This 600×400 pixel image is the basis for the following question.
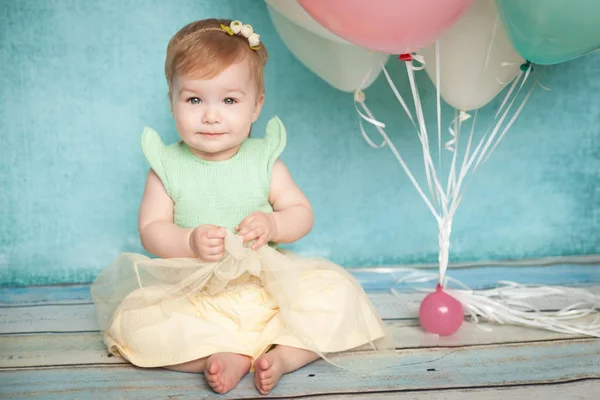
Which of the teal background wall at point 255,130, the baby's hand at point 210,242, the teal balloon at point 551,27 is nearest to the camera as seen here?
the teal balloon at point 551,27

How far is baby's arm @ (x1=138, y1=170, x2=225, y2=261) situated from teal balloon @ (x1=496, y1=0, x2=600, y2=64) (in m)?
0.64

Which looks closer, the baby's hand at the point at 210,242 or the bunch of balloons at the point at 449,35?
the bunch of balloons at the point at 449,35

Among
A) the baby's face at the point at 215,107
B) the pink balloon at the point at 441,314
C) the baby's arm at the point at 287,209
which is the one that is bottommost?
the pink balloon at the point at 441,314

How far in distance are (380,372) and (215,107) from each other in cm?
58

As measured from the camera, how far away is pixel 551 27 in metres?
1.27

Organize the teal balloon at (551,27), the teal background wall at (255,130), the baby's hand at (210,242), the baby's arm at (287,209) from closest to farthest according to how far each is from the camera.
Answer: the teal balloon at (551,27) < the baby's hand at (210,242) < the baby's arm at (287,209) < the teal background wall at (255,130)

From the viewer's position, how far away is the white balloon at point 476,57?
1.47 m

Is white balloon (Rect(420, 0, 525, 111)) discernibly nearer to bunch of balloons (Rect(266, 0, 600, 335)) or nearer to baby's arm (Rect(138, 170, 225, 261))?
bunch of balloons (Rect(266, 0, 600, 335))

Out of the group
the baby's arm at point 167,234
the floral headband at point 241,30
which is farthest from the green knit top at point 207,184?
the floral headband at point 241,30

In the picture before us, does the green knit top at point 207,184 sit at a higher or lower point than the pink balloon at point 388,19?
lower

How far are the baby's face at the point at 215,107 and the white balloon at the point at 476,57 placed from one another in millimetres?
399

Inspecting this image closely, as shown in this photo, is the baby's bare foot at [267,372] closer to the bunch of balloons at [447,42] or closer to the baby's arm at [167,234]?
the baby's arm at [167,234]

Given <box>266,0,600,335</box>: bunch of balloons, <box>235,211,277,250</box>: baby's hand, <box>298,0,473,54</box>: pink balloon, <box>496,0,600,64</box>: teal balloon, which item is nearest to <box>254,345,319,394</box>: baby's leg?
<box>235,211,277,250</box>: baby's hand

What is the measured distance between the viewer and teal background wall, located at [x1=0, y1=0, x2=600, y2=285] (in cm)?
190
